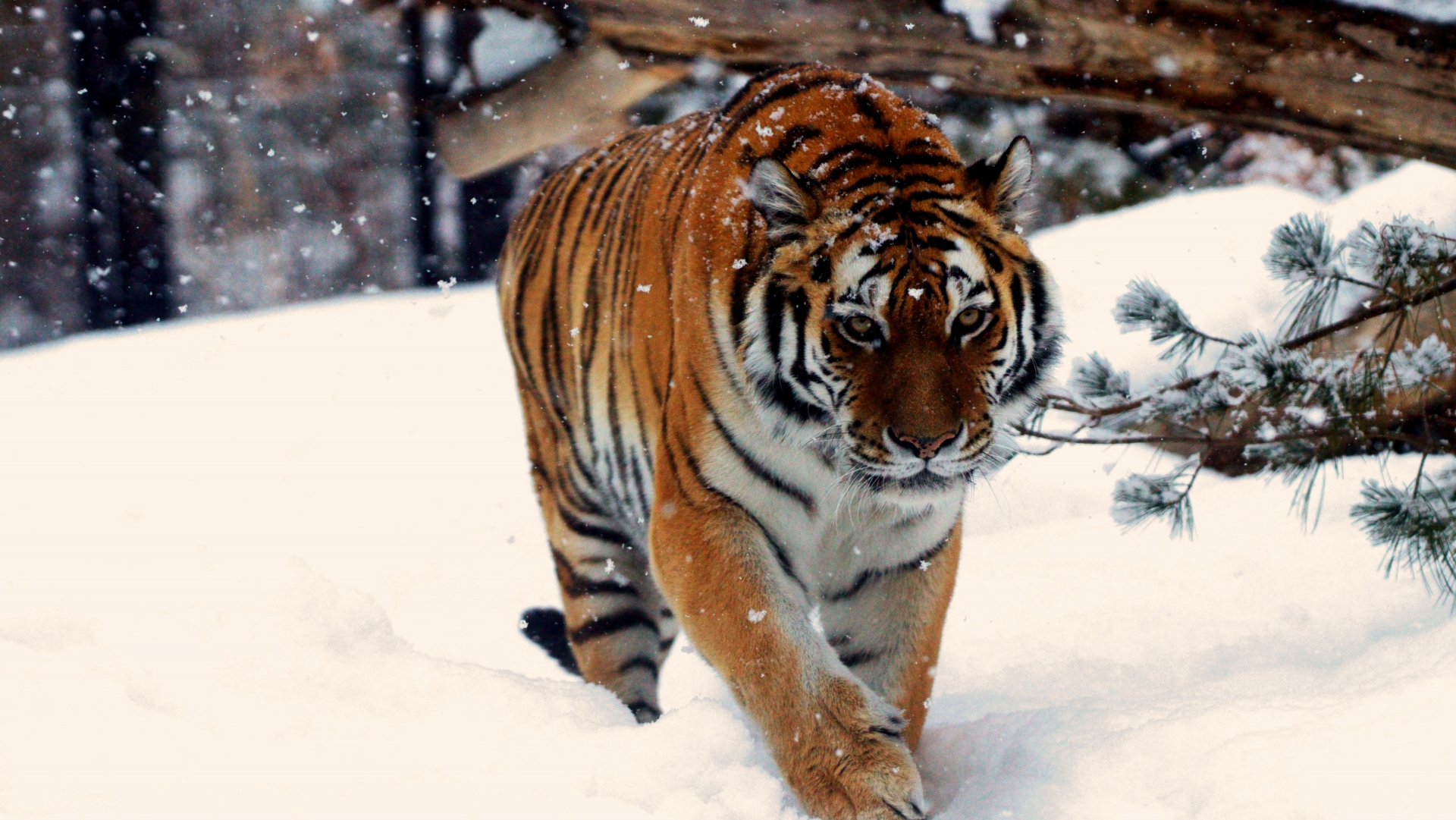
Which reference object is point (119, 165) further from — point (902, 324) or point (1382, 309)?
point (1382, 309)

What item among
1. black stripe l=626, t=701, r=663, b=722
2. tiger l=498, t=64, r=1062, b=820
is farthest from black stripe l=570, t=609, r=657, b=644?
tiger l=498, t=64, r=1062, b=820

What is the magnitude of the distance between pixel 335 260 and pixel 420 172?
654 mm

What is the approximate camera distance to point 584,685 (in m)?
1.86

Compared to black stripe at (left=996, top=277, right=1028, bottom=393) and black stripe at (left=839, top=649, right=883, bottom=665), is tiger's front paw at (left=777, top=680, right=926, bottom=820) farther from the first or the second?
black stripe at (left=996, top=277, right=1028, bottom=393)

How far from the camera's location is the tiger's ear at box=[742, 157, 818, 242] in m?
1.62

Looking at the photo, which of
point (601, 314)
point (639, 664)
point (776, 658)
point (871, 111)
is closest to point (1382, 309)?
point (871, 111)

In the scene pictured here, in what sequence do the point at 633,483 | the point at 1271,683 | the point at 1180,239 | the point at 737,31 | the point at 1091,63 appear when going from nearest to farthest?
1. the point at 1271,683
2. the point at 633,483
3. the point at 1091,63
4. the point at 737,31
5. the point at 1180,239

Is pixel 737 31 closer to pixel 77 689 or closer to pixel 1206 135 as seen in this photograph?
pixel 77 689

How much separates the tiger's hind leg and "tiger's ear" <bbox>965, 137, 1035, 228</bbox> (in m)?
1.16

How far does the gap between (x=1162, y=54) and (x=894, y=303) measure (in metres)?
1.45

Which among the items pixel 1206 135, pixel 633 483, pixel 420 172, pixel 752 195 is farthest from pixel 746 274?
pixel 1206 135

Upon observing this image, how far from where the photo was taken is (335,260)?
674 cm

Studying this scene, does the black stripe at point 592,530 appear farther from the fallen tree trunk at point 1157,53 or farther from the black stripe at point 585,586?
the fallen tree trunk at point 1157,53

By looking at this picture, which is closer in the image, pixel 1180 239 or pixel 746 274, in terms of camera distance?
pixel 746 274
